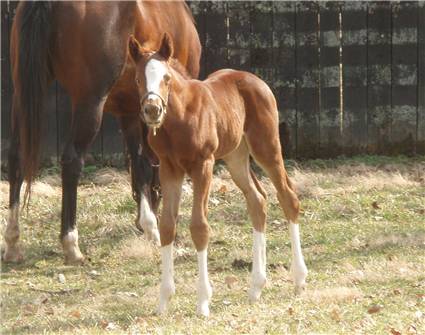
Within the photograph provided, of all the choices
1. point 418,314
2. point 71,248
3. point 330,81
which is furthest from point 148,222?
point 330,81

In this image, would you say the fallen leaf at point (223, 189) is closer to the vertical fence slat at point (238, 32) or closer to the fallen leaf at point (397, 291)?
the vertical fence slat at point (238, 32)

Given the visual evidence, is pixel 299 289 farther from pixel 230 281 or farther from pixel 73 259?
pixel 73 259

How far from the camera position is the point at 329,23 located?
12.2m

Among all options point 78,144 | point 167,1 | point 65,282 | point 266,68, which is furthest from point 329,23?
point 65,282

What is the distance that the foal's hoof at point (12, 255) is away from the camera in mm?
8609

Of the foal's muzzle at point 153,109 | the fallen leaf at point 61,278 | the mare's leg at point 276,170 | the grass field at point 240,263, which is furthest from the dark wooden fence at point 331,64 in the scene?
the foal's muzzle at point 153,109

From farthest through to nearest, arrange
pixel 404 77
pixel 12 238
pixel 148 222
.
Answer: pixel 404 77
pixel 148 222
pixel 12 238

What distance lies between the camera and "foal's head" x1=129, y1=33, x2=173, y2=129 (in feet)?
20.4

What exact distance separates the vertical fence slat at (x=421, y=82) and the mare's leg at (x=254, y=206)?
5409mm

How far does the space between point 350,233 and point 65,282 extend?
2543 mm

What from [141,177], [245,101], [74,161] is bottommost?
[141,177]

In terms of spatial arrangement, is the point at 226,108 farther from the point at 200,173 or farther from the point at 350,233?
the point at 350,233

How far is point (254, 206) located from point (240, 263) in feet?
3.59

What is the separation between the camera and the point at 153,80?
249 inches
